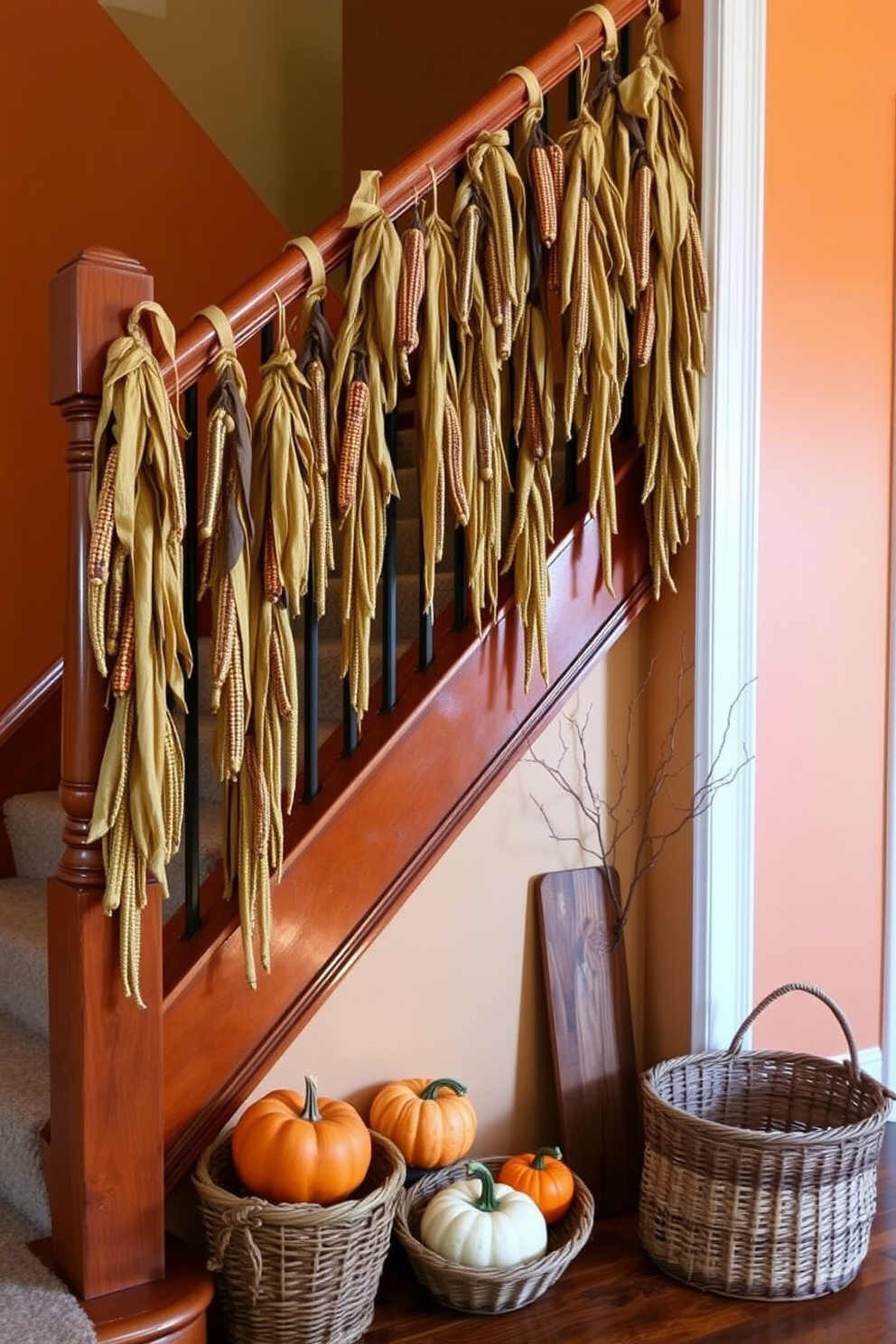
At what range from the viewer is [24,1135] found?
192 cm

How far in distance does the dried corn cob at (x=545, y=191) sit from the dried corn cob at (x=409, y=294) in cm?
25

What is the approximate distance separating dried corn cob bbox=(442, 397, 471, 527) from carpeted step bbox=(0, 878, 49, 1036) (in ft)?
3.43

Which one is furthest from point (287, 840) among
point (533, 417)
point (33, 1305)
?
point (533, 417)

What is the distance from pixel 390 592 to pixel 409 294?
480mm

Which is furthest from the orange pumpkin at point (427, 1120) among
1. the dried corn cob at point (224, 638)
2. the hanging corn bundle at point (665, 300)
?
the hanging corn bundle at point (665, 300)

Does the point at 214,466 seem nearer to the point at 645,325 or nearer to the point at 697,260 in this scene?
the point at 645,325

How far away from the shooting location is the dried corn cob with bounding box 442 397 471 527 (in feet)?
6.78

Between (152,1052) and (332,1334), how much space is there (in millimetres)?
507

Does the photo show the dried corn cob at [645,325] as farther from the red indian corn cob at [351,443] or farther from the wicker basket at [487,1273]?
the wicker basket at [487,1273]

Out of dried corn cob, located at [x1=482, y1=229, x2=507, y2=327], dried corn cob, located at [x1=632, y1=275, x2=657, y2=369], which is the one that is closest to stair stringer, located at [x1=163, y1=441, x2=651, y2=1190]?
dried corn cob, located at [x1=632, y1=275, x2=657, y2=369]

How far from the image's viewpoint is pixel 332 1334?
1.86 metres

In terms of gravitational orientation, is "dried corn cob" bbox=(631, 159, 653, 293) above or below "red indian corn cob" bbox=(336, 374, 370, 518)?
above

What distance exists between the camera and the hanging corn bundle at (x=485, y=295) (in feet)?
6.86

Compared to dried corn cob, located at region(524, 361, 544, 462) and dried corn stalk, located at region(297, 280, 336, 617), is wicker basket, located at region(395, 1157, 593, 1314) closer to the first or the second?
dried corn stalk, located at region(297, 280, 336, 617)
